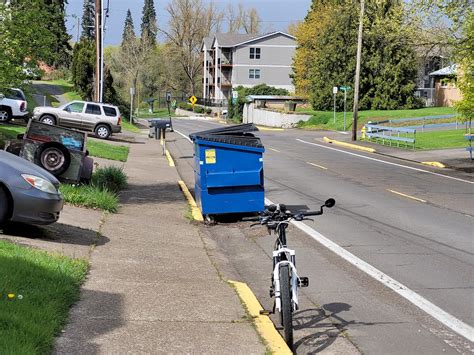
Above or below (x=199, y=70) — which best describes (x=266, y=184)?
below

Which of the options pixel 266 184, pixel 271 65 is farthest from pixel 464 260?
pixel 271 65

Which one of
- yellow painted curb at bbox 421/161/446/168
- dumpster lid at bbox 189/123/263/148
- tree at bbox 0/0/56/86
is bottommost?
yellow painted curb at bbox 421/161/446/168

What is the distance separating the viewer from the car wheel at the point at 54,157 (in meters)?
13.3

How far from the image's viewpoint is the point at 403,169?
24.3 m

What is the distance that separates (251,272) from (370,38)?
2107 inches

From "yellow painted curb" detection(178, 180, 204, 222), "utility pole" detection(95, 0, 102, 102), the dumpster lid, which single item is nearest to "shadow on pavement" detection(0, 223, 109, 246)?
the dumpster lid

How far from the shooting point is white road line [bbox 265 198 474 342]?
250 inches

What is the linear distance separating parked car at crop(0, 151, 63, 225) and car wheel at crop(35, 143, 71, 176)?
449 cm

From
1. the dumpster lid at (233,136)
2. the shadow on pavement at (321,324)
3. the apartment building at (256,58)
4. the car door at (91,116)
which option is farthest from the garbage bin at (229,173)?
the apartment building at (256,58)

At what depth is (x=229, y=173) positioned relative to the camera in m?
12.1

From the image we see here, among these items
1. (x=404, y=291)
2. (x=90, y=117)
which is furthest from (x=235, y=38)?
(x=404, y=291)

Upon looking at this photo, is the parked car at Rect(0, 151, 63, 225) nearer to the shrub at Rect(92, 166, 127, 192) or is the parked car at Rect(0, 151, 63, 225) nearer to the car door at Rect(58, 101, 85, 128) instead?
the shrub at Rect(92, 166, 127, 192)

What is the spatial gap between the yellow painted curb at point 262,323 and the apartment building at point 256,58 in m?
85.5

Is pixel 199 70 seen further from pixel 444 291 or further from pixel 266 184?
pixel 444 291
